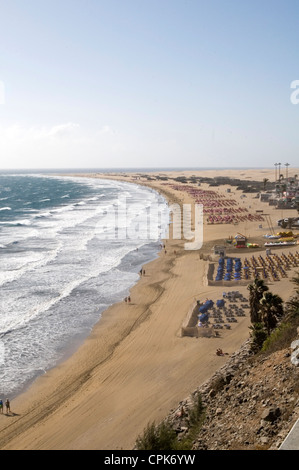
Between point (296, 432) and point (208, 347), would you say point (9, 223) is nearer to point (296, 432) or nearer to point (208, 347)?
point (208, 347)

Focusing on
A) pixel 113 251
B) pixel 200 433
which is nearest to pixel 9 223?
pixel 113 251

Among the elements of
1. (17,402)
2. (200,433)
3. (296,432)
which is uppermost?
(296,432)

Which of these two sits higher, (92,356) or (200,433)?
(200,433)

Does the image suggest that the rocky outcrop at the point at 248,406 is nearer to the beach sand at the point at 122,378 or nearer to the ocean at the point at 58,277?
the beach sand at the point at 122,378

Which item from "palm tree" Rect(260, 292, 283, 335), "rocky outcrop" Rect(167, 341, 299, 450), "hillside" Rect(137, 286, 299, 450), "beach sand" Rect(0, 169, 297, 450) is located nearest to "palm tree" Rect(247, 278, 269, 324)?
"palm tree" Rect(260, 292, 283, 335)

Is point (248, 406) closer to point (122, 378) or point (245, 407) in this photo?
point (245, 407)

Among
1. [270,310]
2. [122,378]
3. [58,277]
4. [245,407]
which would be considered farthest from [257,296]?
[58,277]

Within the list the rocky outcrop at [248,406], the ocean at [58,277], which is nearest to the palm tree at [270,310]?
the rocky outcrop at [248,406]
